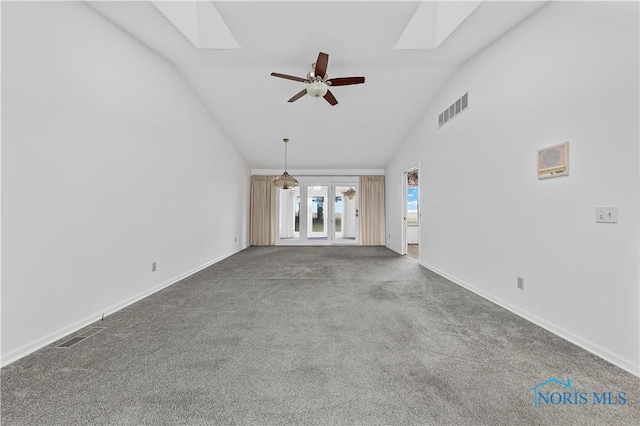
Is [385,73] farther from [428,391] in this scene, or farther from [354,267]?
[428,391]

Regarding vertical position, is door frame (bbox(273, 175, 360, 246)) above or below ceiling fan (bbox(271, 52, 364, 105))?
below

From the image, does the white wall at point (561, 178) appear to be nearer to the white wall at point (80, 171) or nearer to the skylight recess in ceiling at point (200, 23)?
the skylight recess in ceiling at point (200, 23)

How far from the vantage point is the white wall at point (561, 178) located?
5.03 feet

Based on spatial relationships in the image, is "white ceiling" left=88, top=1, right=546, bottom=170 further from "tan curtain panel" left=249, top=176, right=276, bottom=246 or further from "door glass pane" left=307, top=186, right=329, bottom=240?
"door glass pane" left=307, top=186, right=329, bottom=240

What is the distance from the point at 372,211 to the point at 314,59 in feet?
16.1

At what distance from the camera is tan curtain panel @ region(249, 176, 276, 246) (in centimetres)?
729

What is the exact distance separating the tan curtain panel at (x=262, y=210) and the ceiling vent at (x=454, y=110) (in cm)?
505

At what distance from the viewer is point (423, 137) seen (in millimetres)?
4398

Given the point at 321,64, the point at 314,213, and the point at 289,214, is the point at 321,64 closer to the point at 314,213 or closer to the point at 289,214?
the point at 314,213

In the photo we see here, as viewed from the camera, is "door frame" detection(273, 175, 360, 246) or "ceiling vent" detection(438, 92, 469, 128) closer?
"ceiling vent" detection(438, 92, 469, 128)

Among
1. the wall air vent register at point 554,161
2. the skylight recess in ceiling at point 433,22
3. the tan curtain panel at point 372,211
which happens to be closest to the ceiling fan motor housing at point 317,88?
the skylight recess in ceiling at point 433,22

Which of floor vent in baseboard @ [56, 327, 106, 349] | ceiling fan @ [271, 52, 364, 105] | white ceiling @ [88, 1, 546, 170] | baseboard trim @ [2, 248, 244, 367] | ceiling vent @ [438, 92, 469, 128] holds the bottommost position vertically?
floor vent in baseboard @ [56, 327, 106, 349]

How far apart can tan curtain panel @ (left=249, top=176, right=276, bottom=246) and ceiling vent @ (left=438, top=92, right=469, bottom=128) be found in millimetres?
5049

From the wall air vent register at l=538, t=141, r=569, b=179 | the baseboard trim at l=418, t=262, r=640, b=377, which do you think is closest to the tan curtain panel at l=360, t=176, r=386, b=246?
the baseboard trim at l=418, t=262, r=640, b=377
